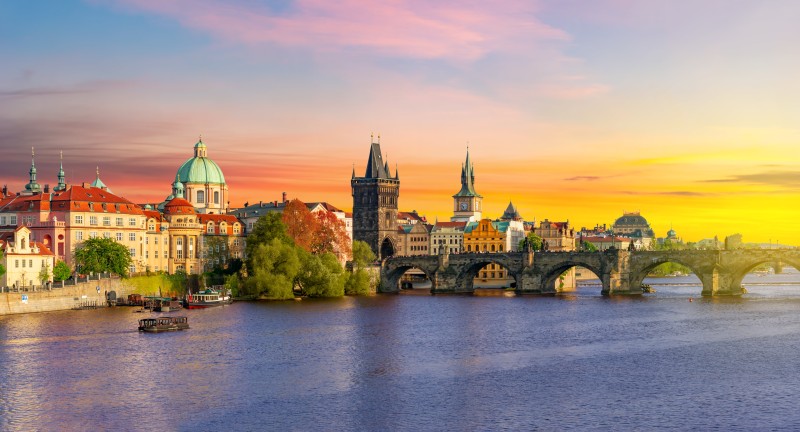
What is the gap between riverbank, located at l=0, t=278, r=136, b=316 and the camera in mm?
105562

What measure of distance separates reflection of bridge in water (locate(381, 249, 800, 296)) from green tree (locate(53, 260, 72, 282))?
59657mm

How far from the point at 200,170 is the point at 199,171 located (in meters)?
0.27

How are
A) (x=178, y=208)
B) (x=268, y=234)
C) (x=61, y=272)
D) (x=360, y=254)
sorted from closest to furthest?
(x=61, y=272) < (x=268, y=234) < (x=178, y=208) < (x=360, y=254)

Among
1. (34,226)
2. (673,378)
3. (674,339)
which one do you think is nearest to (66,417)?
(673,378)

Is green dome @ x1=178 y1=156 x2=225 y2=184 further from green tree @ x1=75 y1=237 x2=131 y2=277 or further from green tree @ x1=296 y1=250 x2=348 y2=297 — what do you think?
green tree @ x1=75 y1=237 x2=131 y2=277

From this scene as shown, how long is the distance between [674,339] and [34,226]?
274 feet

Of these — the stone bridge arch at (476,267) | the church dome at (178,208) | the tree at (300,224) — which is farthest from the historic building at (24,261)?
the stone bridge arch at (476,267)

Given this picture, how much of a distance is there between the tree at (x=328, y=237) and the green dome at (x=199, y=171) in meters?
41.2

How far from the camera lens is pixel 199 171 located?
194m

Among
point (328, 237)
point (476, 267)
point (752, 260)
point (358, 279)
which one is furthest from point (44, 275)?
point (752, 260)

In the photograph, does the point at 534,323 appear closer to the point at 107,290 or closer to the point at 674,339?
the point at 674,339

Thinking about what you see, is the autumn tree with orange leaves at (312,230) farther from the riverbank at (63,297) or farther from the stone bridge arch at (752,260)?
the stone bridge arch at (752,260)

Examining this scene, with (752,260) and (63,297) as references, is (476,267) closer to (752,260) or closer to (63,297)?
(752,260)

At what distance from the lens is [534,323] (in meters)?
105
